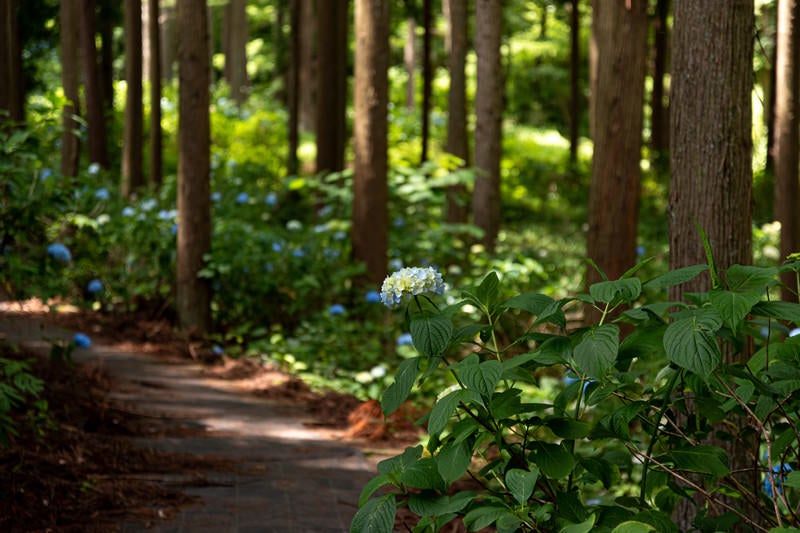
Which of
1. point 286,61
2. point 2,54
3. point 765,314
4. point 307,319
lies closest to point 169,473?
point 765,314

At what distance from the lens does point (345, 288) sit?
376 inches

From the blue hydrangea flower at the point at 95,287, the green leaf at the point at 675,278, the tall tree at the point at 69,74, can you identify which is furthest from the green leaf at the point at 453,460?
the tall tree at the point at 69,74

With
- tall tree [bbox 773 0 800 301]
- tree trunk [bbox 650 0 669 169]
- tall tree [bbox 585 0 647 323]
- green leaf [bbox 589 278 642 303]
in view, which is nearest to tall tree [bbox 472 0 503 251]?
tall tree [bbox 773 0 800 301]

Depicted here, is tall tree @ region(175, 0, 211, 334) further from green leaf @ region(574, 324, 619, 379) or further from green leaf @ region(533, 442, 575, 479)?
green leaf @ region(574, 324, 619, 379)

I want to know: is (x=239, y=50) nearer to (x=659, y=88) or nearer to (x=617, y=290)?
(x=659, y=88)

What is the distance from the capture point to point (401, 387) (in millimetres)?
2527

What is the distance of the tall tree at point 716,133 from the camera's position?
402cm

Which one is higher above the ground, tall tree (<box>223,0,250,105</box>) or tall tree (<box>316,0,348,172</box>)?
tall tree (<box>223,0,250,105</box>)

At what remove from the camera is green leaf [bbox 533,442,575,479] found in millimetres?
2459

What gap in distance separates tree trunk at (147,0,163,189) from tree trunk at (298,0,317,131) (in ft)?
15.8

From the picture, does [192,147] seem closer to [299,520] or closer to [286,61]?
[299,520]

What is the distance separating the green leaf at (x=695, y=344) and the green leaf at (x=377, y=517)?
799 mm

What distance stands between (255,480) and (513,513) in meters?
3.19

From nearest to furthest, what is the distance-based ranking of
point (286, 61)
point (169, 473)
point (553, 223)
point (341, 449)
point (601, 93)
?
point (169, 473), point (341, 449), point (601, 93), point (553, 223), point (286, 61)
